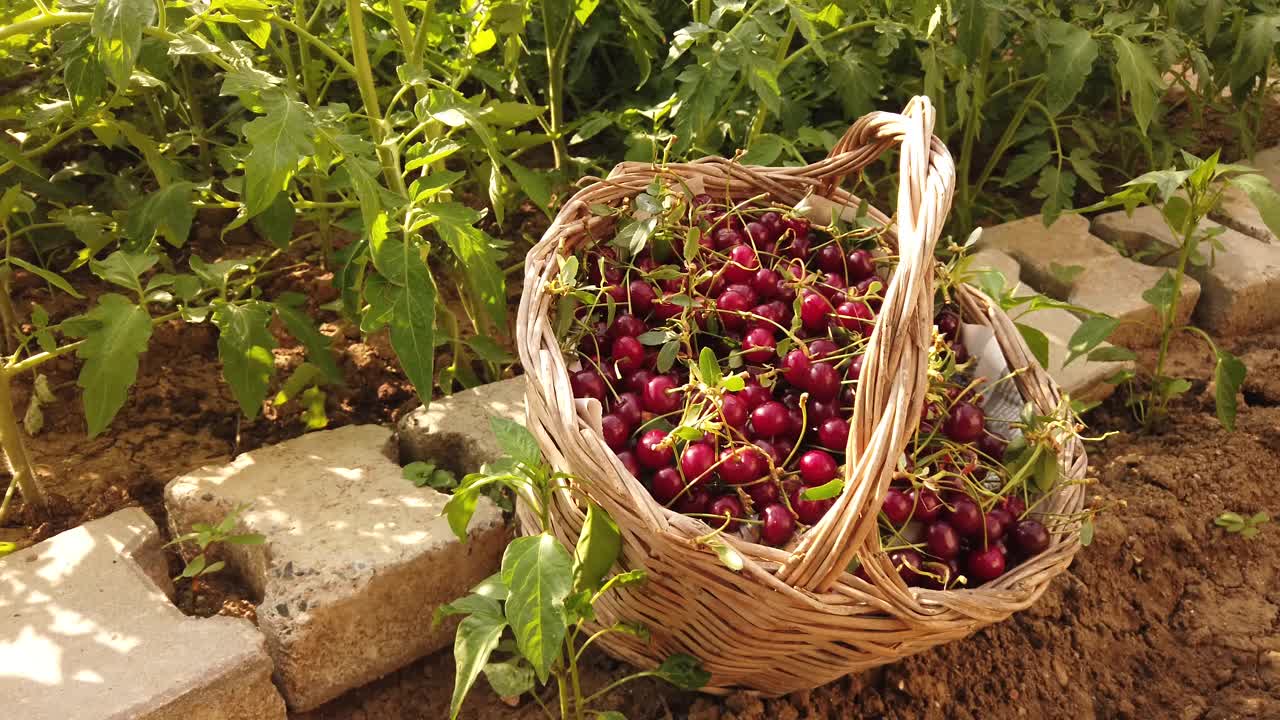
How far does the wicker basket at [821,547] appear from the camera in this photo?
1.09 meters

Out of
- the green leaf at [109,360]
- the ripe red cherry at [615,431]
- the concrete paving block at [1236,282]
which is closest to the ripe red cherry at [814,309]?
the ripe red cherry at [615,431]

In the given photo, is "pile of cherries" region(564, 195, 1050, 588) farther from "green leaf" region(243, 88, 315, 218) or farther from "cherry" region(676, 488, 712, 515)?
"green leaf" region(243, 88, 315, 218)

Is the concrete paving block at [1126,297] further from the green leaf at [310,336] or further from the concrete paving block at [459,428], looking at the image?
the green leaf at [310,336]

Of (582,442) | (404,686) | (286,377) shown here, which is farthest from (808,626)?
(286,377)

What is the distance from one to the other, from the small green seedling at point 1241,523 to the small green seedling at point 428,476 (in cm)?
136

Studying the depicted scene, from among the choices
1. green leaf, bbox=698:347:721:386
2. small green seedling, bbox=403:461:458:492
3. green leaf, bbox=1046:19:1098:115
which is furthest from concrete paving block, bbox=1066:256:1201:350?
small green seedling, bbox=403:461:458:492

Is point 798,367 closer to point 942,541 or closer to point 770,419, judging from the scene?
point 770,419

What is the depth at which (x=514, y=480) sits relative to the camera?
1.26m

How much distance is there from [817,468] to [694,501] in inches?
6.2

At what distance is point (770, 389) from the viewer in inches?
55.8

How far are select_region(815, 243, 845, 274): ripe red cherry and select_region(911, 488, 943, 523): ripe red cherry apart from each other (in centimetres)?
43

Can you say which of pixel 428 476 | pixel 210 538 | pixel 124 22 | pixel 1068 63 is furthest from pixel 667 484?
pixel 1068 63

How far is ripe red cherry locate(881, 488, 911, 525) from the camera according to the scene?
1270mm

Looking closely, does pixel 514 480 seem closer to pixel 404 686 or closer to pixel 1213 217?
pixel 404 686
